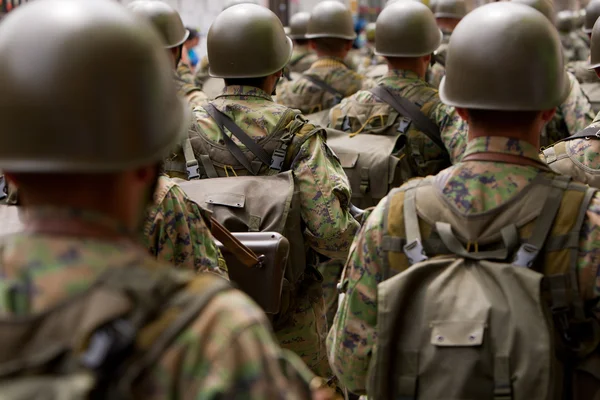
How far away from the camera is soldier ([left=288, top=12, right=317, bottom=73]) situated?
952 centimetres

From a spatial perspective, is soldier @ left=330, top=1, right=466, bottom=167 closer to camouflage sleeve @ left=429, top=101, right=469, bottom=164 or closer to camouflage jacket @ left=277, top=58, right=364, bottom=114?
camouflage sleeve @ left=429, top=101, right=469, bottom=164

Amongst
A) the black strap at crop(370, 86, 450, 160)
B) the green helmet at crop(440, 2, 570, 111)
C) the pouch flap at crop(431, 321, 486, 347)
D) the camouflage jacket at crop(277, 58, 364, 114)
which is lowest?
the camouflage jacket at crop(277, 58, 364, 114)

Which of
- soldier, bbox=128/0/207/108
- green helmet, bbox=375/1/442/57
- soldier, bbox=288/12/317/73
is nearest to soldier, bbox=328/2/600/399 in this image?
green helmet, bbox=375/1/442/57

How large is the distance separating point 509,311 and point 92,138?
122 centimetres

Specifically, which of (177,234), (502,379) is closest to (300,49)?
(177,234)

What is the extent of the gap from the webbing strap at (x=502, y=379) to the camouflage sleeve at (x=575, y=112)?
4.20 m

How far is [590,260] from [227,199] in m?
1.69

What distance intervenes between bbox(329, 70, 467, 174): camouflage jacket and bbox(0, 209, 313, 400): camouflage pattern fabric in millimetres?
3373

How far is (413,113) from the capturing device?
5027 mm

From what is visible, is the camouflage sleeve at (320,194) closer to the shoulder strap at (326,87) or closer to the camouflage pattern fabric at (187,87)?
the camouflage pattern fabric at (187,87)

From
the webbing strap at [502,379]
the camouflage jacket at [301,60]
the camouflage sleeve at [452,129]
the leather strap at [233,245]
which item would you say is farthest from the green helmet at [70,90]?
the camouflage jacket at [301,60]

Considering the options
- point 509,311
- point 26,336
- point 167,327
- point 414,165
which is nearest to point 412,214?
point 509,311

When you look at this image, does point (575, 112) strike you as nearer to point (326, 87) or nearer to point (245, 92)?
point (326, 87)

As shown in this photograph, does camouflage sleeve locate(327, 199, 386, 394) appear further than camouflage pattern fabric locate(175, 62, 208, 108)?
No
